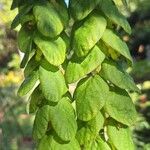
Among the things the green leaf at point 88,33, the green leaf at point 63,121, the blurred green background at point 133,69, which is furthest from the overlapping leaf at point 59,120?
the blurred green background at point 133,69

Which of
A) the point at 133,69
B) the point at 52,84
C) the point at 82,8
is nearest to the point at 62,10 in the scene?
the point at 82,8

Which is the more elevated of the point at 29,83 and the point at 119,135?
the point at 29,83

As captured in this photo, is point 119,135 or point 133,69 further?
point 133,69

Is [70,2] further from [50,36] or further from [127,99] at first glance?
[127,99]

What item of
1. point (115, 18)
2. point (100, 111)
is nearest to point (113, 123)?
point (100, 111)

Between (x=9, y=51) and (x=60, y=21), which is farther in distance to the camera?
(x=9, y=51)

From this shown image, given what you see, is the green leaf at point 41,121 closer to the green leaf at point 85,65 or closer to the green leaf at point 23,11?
the green leaf at point 85,65

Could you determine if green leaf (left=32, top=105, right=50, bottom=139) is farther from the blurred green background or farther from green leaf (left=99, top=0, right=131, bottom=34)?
the blurred green background

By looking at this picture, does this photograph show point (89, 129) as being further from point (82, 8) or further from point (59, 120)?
point (82, 8)
